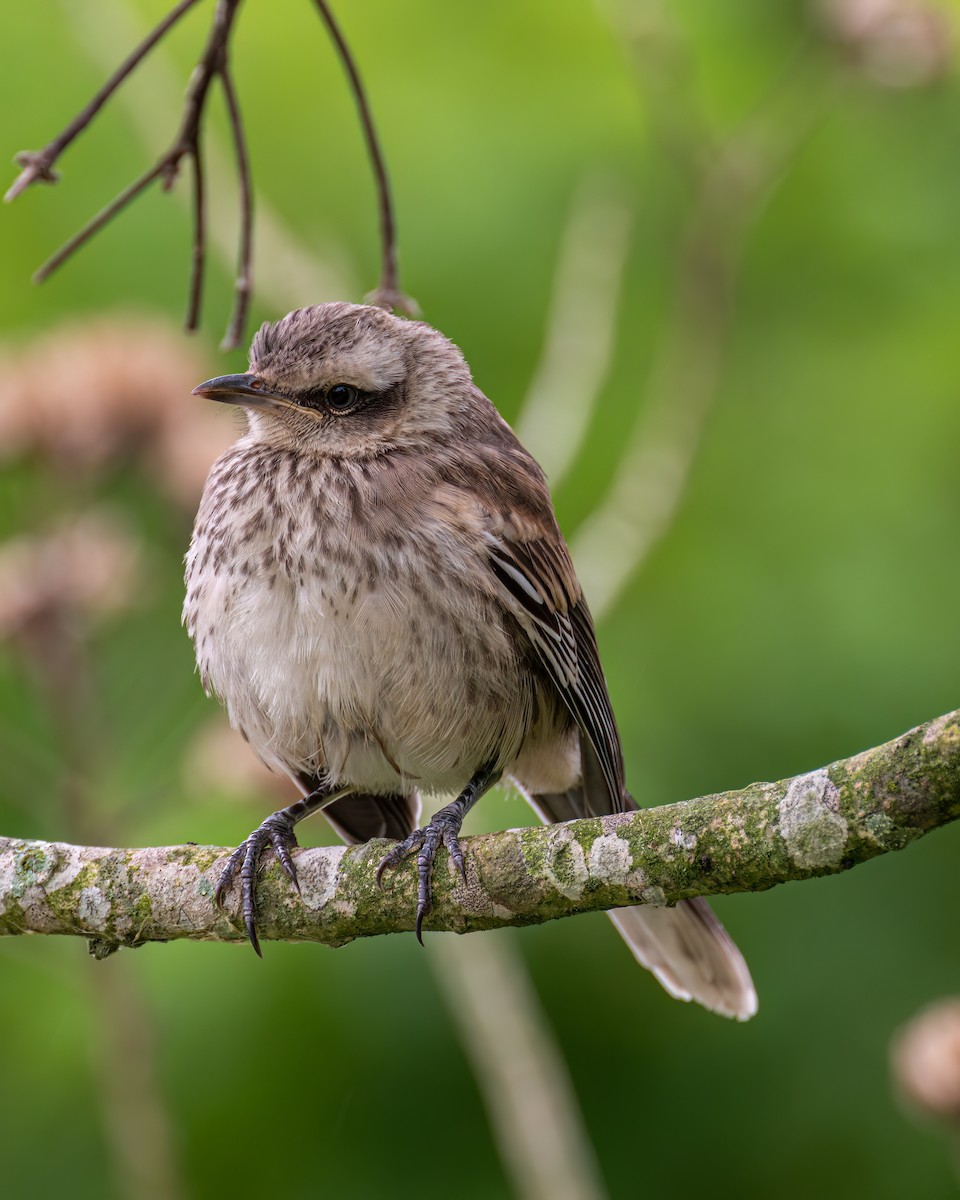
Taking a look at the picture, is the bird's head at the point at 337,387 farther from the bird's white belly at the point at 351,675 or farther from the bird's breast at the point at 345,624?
the bird's white belly at the point at 351,675

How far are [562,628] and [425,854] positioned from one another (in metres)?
0.91

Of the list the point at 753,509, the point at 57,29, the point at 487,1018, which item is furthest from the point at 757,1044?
the point at 57,29

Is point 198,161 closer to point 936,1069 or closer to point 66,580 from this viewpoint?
point 66,580

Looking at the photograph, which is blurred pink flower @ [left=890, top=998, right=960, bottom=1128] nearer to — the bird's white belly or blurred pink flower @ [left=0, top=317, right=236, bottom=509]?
the bird's white belly

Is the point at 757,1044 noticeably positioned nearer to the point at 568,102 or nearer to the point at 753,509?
the point at 753,509

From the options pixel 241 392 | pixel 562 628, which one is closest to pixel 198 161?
pixel 241 392

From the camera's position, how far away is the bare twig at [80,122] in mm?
2928

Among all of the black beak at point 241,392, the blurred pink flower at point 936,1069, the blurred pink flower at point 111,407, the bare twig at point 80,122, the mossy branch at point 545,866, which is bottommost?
the blurred pink flower at point 936,1069

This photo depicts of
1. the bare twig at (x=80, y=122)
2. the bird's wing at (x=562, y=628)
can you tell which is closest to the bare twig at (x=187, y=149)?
the bare twig at (x=80, y=122)

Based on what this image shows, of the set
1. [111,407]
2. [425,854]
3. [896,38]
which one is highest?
[896,38]

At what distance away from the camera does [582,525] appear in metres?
5.29

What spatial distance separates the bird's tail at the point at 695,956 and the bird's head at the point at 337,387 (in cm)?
126

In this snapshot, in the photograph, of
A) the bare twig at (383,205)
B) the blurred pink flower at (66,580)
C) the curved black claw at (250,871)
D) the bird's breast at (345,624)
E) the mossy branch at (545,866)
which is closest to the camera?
the mossy branch at (545,866)

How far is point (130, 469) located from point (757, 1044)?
114 inches
